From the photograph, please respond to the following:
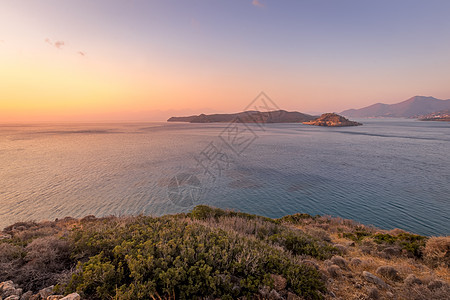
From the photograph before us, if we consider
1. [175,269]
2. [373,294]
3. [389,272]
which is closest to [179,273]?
[175,269]

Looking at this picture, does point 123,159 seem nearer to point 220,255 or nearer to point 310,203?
point 310,203

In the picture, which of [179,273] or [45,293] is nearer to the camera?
[45,293]

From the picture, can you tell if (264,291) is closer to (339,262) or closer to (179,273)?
(179,273)

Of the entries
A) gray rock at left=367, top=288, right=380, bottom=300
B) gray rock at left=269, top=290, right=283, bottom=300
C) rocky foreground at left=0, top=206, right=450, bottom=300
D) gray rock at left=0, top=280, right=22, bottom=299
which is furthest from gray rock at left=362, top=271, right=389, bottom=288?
gray rock at left=0, top=280, right=22, bottom=299

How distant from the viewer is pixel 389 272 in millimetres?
6297

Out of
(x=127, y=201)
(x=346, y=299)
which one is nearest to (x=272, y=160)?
(x=127, y=201)

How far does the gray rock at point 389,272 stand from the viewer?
6150 mm

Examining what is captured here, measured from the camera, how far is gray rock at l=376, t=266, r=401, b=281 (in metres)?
6.15

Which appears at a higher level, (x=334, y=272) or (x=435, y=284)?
(x=435, y=284)

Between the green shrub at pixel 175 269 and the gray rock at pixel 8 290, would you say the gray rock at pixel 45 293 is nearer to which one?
the green shrub at pixel 175 269

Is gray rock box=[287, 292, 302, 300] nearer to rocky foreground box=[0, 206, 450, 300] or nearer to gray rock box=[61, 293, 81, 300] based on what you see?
rocky foreground box=[0, 206, 450, 300]

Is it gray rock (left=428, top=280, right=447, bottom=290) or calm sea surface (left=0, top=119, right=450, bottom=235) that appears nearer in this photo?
gray rock (left=428, top=280, right=447, bottom=290)

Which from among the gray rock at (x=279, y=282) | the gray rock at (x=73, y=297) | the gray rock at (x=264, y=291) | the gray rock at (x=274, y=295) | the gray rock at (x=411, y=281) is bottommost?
the gray rock at (x=411, y=281)

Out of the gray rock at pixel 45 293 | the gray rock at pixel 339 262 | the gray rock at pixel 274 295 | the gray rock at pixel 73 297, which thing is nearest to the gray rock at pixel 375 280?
the gray rock at pixel 339 262
